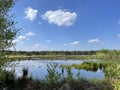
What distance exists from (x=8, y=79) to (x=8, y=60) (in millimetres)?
1687

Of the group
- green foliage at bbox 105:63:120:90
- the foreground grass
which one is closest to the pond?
the foreground grass

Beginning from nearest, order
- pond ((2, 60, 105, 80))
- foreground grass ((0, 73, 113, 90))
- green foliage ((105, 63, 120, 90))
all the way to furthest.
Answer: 1. green foliage ((105, 63, 120, 90))
2. pond ((2, 60, 105, 80))
3. foreground grass ((0, 73, 113, 90))

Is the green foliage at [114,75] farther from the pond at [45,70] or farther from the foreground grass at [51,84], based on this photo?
the pond at [45,70]

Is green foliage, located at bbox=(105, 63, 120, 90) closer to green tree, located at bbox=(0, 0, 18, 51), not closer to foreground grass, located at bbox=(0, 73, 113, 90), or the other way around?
foreground grass, located at bbox=(0, 73, 113, 90)

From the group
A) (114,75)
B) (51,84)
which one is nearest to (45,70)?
(114,75)

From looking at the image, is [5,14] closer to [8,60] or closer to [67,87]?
[8,60]

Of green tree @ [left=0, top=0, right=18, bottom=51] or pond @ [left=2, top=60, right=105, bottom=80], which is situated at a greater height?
green tree @ [left=0, top=0, right=18, bottom=51]

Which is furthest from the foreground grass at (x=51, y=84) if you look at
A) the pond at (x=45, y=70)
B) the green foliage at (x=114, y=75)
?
the pond at (x=45, y=70)

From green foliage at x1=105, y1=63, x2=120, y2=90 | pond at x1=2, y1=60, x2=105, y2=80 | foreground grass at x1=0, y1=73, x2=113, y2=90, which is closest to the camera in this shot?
green foliage at x1=105, y1=63, x2=120, y2=90

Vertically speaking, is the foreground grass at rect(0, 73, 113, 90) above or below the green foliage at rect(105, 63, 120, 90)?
below

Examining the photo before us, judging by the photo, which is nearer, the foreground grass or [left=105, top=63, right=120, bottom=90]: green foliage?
[left=105, top=63, right=120, bottom=90]: green foliage

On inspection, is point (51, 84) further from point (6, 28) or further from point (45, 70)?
point (45, 70)

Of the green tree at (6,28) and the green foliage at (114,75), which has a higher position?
the green tree at (6,28)

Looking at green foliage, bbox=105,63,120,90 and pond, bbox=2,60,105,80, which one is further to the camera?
pond, bbox=2,60,105,80
